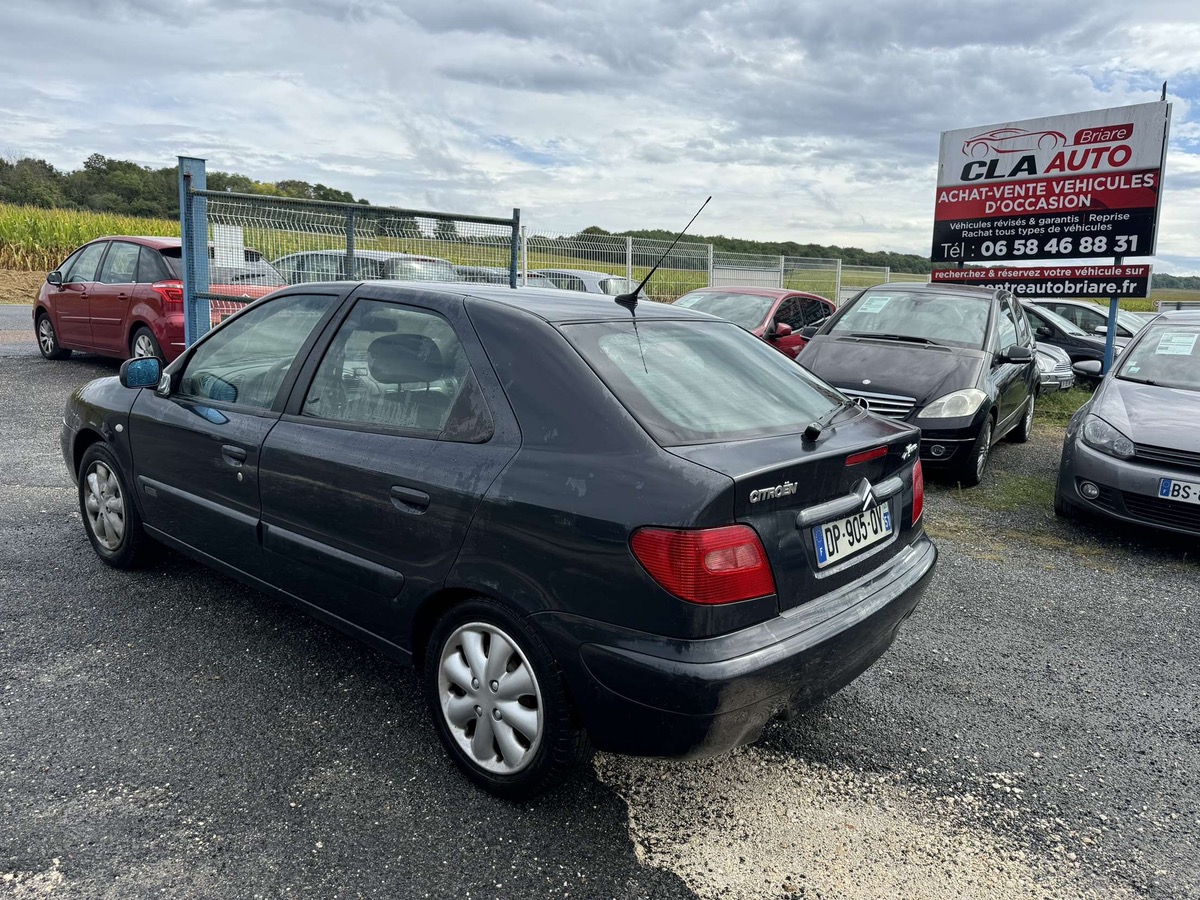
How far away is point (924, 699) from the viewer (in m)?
3.37

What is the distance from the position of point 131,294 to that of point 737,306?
274 inches

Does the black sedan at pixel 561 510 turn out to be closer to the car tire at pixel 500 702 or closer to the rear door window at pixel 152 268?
the car tire at pixel 500 702

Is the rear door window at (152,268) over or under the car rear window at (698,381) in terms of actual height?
over

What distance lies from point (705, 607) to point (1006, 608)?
286 cm

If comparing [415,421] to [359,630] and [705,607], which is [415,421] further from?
[705,607]

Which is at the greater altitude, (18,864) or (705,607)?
(705,607)

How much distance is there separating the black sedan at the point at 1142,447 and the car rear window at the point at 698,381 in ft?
9.95

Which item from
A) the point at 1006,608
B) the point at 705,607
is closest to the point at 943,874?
the point at 705,607

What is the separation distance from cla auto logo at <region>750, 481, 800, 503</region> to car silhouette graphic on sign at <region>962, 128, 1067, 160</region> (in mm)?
10633

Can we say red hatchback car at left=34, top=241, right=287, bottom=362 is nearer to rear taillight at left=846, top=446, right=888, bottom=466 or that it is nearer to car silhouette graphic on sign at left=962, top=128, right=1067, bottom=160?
rear taillight at left=846, top=446, right=888, bottom=466

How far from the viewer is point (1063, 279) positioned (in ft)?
→ 37.2

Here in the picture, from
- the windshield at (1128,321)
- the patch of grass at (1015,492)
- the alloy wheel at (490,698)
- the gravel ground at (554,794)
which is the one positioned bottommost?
the gravel ground at (554,794)

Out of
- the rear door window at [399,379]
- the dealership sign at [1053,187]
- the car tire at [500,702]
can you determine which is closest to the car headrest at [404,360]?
the rear door window at [399,379]

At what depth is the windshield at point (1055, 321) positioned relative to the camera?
13.9m
